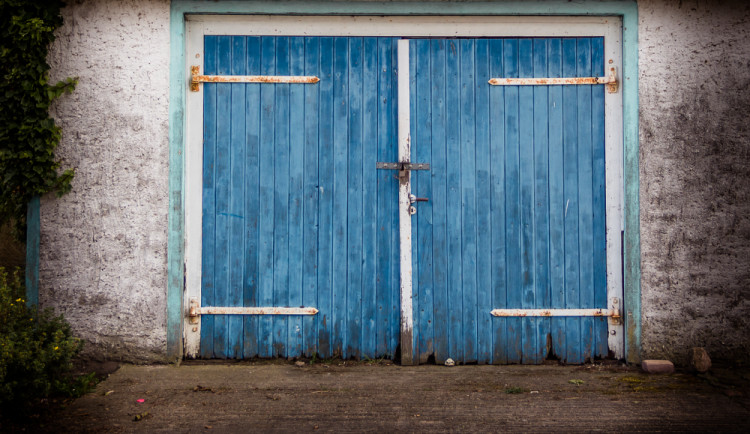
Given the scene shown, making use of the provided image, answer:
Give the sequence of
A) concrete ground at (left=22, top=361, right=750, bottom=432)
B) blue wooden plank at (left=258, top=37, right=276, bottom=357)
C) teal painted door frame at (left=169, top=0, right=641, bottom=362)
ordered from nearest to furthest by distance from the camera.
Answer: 1. concrete ground at (left=22, top=361, right=750, bottom=432)
2. teal painted door frame at (left=169, top=0, right=641, bottom=362)
3. blue wooden plank at (left=258, top=37, right=276, bottom=357)

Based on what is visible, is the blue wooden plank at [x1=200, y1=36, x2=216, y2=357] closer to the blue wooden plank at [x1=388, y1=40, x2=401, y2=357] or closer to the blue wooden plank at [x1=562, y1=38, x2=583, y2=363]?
the blue wooden plank at [x1=388, y1=40, x2=401, y2=357]

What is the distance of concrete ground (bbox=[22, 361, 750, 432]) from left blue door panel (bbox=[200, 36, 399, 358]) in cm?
28

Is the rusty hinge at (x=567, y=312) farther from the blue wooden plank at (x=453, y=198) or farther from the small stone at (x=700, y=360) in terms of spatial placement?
the small stone at (x=700, y=360)

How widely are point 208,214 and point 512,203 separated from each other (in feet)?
7.16

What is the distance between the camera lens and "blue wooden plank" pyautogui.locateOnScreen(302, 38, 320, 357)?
405 centimetres

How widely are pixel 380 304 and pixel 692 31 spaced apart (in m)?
2.91

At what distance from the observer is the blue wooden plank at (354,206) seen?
13.3ft

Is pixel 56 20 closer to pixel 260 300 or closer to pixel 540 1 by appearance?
pixel 260 300

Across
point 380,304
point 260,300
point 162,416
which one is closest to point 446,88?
point 380,304

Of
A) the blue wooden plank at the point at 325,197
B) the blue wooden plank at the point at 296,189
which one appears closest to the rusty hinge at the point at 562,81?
the blue wooden plank at the point at 325,197

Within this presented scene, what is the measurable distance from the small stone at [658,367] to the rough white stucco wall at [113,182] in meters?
3.34

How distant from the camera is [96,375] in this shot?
12.7ft

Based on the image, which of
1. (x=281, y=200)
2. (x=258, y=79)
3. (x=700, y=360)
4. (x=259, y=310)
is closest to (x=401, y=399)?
(x=259, y=310)

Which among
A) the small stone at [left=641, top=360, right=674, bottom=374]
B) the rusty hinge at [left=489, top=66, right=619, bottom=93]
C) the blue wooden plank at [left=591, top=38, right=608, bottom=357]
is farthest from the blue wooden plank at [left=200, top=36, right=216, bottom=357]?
the small stone at [left=641, top=360, right=674, bottom=374]
